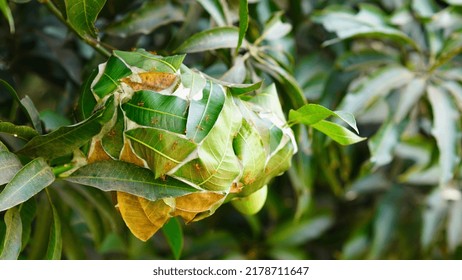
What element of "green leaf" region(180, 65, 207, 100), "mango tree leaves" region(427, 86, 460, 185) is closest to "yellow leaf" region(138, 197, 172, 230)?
"green leaf" region(180, 65, 207, 100)

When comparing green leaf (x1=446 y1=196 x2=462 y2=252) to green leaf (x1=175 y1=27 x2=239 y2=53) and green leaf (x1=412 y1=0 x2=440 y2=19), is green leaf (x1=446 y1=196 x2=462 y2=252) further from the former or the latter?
green leaf (x1=175 y1=27 x2=239 y2=53)

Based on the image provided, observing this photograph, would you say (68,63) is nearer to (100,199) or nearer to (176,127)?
(100,199)

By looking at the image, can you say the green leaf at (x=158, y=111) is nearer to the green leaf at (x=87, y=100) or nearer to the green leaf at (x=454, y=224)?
the green leaf at (x=87, y=100)

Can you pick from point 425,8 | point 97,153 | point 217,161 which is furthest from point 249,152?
point 425,8

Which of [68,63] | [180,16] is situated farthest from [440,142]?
[68,63]

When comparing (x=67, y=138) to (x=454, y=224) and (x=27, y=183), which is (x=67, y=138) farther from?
(x=454, y=224)
